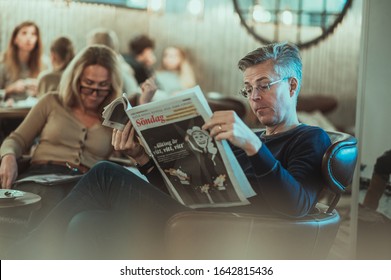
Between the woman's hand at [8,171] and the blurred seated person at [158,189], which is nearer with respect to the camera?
the blurred seated person at [158,189]

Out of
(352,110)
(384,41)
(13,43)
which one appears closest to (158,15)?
(13,43)

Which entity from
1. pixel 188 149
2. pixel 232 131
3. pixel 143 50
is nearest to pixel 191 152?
pixel 188 149

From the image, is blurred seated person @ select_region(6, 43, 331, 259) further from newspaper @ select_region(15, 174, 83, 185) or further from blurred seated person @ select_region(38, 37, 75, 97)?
blurred seated person @ select_region(38, 37, 75, 97)

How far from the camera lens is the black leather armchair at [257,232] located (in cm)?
122

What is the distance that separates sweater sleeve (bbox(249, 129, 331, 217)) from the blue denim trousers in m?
0.29

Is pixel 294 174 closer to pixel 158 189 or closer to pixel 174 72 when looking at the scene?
pixel 158 189

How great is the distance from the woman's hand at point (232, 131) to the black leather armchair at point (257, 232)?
0.19 meters

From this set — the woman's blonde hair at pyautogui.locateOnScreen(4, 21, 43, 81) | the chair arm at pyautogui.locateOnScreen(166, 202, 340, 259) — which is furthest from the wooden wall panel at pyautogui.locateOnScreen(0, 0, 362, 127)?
the chair arm at pyautogui.locateOnScreen(166, 202, 340, 259)

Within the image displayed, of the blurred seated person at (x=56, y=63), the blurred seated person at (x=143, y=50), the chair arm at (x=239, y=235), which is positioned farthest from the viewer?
the blurred seated person at (x=143, y=50)

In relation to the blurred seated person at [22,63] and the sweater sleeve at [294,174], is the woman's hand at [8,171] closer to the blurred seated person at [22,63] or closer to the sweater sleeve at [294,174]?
the sweater sleeve at [294,174]

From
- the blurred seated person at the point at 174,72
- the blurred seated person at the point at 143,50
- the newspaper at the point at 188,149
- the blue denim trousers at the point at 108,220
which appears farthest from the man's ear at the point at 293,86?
the blurred seated person at the point at 143,50

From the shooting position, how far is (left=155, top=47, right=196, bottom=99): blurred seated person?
3656 millimetres
